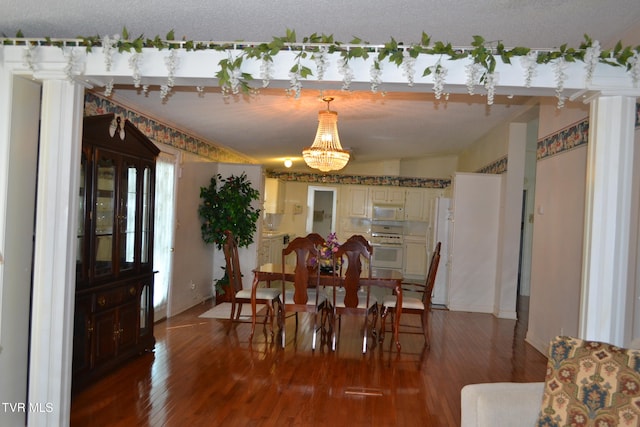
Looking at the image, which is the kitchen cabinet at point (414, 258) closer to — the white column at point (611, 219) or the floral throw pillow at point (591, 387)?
the white column at point (611, 219)

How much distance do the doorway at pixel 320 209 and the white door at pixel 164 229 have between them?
574 cm

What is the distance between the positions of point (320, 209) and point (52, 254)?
29.1ft

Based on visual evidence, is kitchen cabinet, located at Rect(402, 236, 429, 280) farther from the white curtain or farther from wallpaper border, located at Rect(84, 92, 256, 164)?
the white curtain

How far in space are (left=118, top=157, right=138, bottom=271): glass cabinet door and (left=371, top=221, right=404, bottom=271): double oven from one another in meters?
7.19

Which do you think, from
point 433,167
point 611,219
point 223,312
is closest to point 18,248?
point 611,219

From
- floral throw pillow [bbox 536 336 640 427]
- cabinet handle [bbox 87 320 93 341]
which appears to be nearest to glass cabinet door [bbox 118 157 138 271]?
cabinet handle [bbox 87 320 93 341]

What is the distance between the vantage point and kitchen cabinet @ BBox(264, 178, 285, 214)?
33.4ft

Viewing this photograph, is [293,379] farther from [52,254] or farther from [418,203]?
[418,203]

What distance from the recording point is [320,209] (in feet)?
37.1

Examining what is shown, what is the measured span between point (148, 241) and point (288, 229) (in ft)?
23.6

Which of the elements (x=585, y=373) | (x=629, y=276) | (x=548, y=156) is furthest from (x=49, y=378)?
(x=548, y=156)

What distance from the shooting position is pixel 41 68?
8.40ft

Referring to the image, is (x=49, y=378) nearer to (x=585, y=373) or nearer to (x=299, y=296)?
(x=299, y=296)

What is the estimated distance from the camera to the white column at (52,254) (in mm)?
2572
